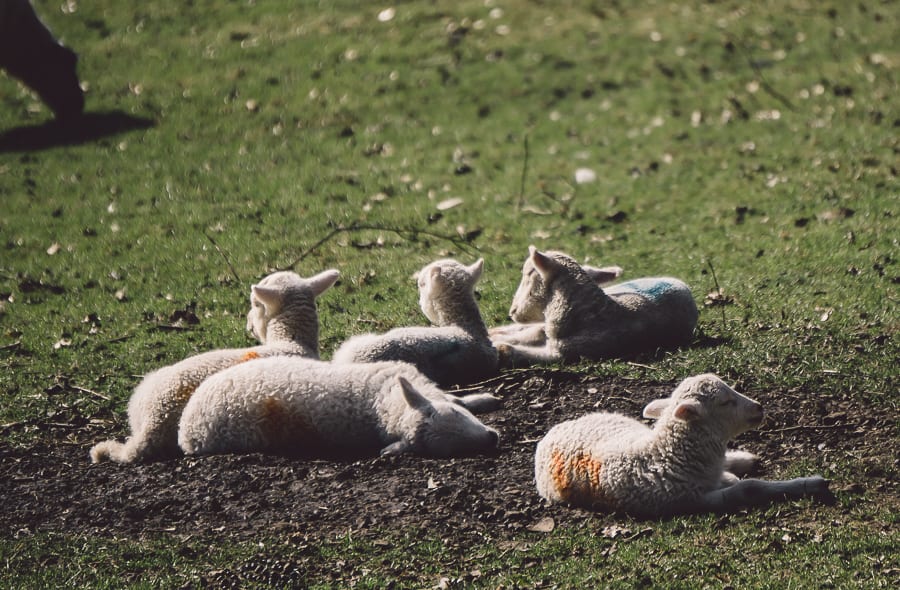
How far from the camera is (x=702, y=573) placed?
18.0 feet

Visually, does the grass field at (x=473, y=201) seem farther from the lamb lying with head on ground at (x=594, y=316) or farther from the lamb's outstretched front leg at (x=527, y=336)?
the lamb's outstretched front leg at (x=527, y=336)

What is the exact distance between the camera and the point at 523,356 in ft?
28.5

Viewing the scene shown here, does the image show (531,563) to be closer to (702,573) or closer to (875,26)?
(702,573)

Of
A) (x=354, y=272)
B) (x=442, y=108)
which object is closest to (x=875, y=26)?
(x=442, y=108)

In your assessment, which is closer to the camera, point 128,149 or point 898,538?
point 898,538

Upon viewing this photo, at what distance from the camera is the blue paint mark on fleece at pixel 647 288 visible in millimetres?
8742

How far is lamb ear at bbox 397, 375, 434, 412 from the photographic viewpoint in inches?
261

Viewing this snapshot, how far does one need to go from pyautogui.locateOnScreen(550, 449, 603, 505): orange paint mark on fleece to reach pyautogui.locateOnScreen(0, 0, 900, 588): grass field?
0.76 feet

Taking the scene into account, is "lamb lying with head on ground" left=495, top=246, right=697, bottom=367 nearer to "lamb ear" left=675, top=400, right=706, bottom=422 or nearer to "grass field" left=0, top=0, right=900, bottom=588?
"grass field" left=0, top=0, right=900, bottom=588

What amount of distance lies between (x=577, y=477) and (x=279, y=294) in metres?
2.74

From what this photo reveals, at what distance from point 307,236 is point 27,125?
6.29m

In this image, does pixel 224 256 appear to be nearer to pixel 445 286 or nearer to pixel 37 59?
pixel 445 286

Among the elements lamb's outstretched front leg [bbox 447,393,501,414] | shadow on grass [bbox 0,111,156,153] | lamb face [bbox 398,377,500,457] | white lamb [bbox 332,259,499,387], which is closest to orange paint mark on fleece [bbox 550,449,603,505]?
lamb face [bbox 398,377,500,457]

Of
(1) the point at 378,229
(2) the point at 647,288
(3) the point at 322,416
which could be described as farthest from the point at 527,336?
(1) the point at 378,229
